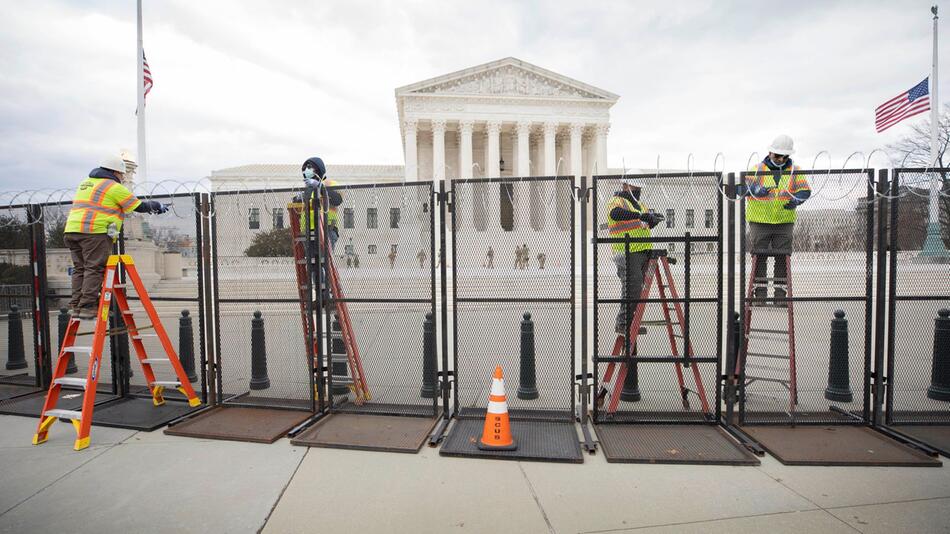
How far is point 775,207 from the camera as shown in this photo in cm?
530

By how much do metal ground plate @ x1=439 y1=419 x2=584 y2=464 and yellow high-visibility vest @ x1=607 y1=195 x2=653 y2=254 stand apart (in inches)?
79.2

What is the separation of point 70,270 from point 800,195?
31.0 ft

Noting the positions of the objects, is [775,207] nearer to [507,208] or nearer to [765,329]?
[765,329]

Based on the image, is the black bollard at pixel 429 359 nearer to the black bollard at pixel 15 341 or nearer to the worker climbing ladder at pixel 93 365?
the worker climbing ladder at pixel 93 365

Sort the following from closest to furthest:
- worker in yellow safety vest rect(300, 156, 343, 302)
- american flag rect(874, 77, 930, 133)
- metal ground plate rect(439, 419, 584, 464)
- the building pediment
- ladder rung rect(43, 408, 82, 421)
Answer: metal ground plate rect(439, 419, 584, 464), ladder rung rect(43, 408, 82, 421), worker in yellow safety vest rect(300, 156, 343, 302), american flag rect(874, 77, 930, 133), the building pediment

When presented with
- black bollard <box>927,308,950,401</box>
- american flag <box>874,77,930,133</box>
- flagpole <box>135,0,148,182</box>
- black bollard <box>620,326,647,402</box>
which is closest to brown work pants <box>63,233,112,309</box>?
black bollard <box>620,326,647,402</box>

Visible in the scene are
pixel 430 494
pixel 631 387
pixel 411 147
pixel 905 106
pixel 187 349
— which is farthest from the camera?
pixel 411 147

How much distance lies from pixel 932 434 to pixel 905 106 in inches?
850

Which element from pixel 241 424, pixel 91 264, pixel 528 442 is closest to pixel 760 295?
pixel 528 442

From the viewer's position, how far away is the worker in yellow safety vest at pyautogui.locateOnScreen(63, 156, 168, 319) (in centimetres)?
538

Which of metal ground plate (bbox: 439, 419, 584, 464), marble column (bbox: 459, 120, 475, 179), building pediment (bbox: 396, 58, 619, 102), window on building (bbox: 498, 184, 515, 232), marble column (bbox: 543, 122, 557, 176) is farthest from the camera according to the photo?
marble column (bbox: 543, 122, 557, 176)

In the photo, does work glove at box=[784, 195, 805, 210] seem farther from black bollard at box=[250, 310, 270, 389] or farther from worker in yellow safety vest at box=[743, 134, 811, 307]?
black bollard at box=[250, 310, 270, 389]

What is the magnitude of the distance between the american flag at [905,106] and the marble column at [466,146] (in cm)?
3661

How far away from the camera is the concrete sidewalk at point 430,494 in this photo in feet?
10.9
